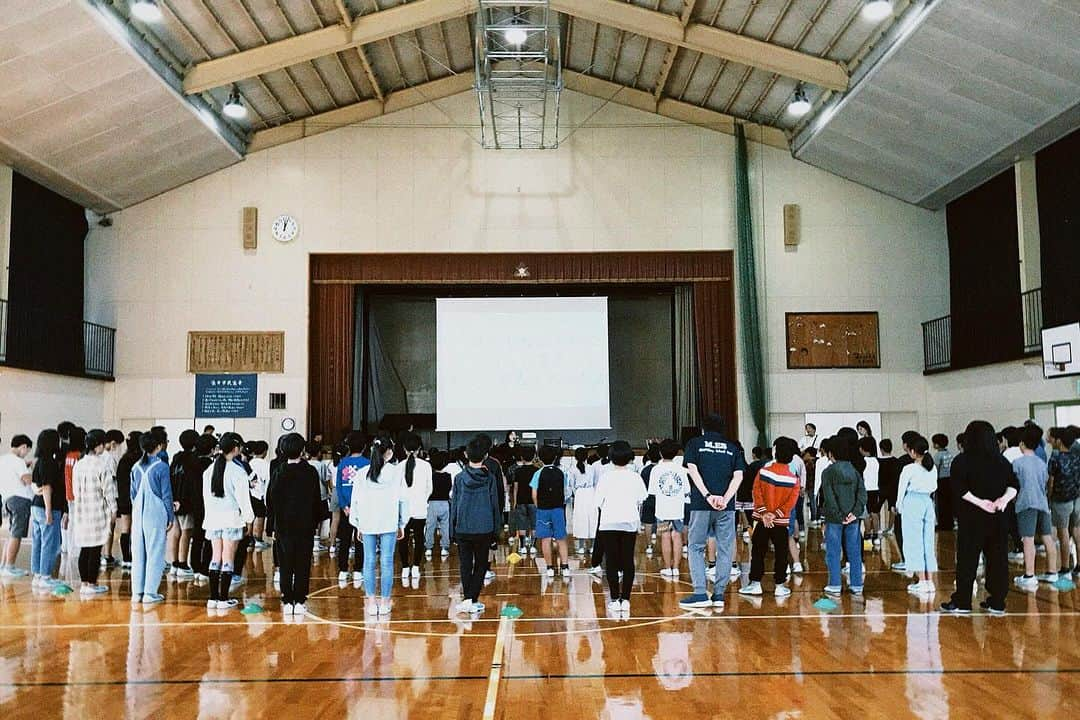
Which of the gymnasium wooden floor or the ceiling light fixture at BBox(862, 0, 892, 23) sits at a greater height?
the ceiling light fixture at BBox(862, 0, 892, 23)

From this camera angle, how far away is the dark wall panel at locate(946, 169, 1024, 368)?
558 inches

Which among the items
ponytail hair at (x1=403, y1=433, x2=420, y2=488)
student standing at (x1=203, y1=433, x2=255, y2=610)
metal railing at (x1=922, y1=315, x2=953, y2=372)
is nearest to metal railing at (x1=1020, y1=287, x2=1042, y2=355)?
metal railing at (x1=922, y1=315, x2=953, y2=372)

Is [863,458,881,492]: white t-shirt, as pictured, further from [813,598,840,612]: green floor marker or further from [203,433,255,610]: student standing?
[203,433,255,610]: student standing

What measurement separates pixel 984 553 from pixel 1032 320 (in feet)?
27.2

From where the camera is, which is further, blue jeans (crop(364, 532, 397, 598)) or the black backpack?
the black backpack

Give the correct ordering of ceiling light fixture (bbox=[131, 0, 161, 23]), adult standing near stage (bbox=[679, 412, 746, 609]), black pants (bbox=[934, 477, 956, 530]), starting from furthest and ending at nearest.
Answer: black pants (bbox=[934, 477, 956, 530]) → ceiling light fixture (bbox=[131, 0, 161, 23]) → adult standing near stage (bbox=[679, 412, 746, 609])

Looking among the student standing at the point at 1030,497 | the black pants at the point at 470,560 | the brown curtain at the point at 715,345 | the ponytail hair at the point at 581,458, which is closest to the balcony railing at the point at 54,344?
the ponytail hair at the point at 581,458

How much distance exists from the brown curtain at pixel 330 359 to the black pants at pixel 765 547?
33.4 feet

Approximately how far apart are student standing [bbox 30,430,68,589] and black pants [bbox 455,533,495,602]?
384 centimetres

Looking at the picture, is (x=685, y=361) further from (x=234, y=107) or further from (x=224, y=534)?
(x=224, y=534)

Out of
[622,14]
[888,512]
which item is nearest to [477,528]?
[888,512]

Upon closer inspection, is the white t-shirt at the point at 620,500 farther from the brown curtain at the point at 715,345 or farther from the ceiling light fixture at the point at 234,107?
the ceiling light fixture at the point at 234,107

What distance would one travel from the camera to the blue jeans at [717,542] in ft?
23.4

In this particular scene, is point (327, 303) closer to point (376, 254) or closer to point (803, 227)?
point (376, 254)
